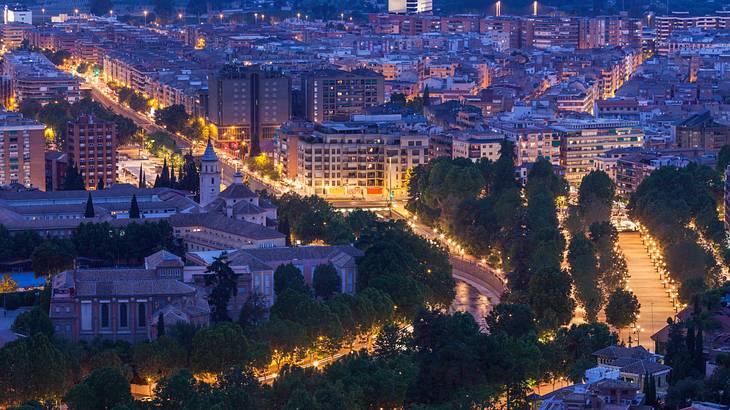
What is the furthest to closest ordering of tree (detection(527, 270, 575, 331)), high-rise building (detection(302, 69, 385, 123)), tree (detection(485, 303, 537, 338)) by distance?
1. high-rise building (detection(302, 69, 385, 123))
2. tree (detection(527, 270, 575, 331))
3. tree (detection(485, 303, 537, 338))

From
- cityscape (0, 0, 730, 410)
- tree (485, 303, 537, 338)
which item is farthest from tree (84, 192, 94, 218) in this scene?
tree (485, 303, 537, 338)

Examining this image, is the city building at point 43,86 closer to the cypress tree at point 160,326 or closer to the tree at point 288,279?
the tree at point 288,279

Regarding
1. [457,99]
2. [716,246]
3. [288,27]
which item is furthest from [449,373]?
[288,27]

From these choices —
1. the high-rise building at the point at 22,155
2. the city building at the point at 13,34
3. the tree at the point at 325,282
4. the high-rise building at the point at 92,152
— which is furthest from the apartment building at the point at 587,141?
the city building at the point at 13,34

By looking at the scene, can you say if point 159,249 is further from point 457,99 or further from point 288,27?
point 288,27

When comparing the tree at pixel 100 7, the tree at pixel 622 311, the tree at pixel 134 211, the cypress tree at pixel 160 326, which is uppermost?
the tree at pixel 134 211

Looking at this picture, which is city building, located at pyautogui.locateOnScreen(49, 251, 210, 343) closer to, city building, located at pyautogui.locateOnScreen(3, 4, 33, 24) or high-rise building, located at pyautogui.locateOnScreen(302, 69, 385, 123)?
high-rise building, located at pyautogui.locateOnScreen(302, 69, 385, 123)
